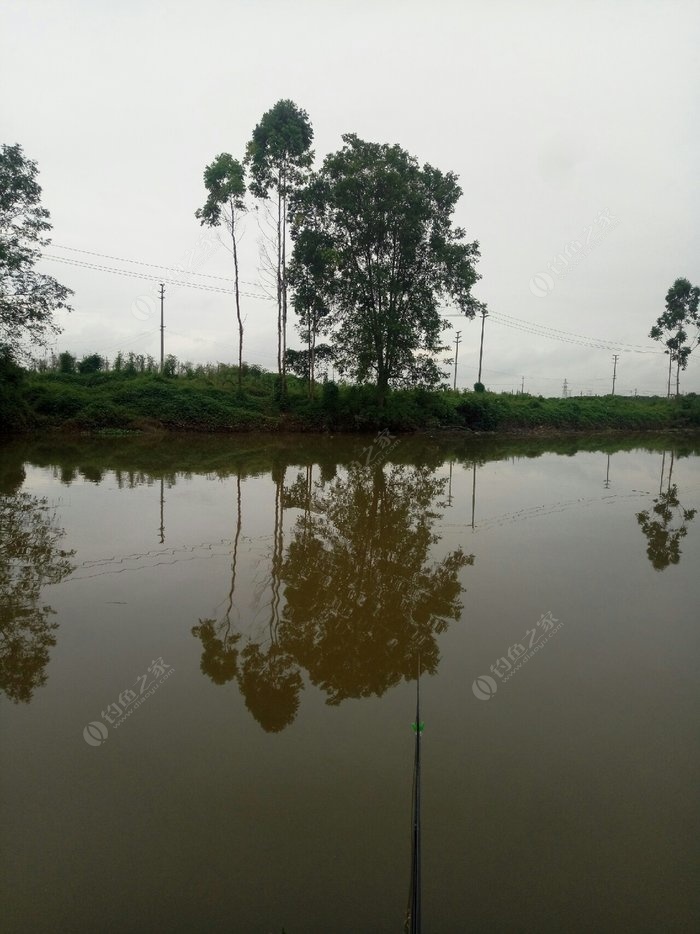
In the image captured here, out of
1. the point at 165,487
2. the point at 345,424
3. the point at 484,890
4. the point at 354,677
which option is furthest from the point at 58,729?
the point at 345,424

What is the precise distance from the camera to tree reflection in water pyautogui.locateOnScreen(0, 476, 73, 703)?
3.60 meters

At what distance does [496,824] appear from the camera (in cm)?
241

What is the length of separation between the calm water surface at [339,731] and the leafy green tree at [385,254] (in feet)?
57.2

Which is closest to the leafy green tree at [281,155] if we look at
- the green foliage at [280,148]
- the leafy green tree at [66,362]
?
the green foliage at [280,148]

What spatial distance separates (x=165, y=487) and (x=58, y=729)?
25.2 feet

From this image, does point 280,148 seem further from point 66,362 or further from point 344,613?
point 344,613

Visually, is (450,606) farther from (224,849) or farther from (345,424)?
(345,424)

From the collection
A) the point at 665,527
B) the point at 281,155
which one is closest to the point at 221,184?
the point at 281,155

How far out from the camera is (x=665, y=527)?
28.2 feet

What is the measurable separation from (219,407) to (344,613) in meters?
18.5

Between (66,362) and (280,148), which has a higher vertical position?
(280,148)

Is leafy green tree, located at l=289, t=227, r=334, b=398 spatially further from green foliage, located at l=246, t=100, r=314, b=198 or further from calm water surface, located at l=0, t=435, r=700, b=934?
calm water surface, located at l=0, t=435, r=700, b=934

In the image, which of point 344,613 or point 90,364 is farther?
point 90,364

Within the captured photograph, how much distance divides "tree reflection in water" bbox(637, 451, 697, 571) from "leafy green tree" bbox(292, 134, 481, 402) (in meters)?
13.9
